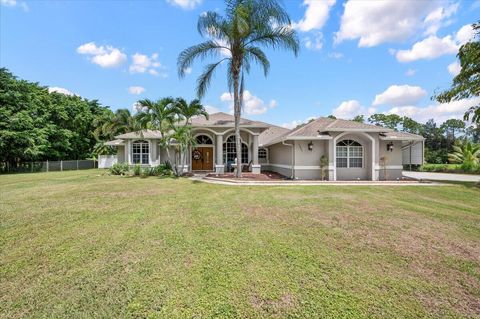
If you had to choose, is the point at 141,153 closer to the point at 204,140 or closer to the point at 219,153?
the point at 204,140

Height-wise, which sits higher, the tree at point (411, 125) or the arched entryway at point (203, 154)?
the tree at point (411, 125)

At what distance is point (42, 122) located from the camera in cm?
2892

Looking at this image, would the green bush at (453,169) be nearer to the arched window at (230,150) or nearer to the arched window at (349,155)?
the arched window at (349,155)

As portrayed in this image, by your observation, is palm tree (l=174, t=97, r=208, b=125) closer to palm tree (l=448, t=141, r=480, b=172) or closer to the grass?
the grass

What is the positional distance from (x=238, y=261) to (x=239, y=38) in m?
13.3

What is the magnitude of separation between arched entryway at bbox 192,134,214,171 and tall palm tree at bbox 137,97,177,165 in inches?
141

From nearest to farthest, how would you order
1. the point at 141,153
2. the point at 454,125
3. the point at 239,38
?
1. the point at 239,38
2. the point at 141,153
3. the point at 454,125

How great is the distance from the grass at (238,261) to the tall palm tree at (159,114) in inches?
368

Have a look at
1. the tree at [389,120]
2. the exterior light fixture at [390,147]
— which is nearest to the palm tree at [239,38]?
the exterior light fixture at [390,147]

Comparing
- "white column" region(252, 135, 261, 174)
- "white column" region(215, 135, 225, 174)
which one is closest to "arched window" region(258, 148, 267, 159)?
"white column" region(252, 135, 261, 174)

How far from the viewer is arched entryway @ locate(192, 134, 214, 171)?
787 inches

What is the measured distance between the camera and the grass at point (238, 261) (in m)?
3.14

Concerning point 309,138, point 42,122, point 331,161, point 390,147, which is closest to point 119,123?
point 42,122

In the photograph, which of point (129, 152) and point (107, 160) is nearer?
point (129, 152)
